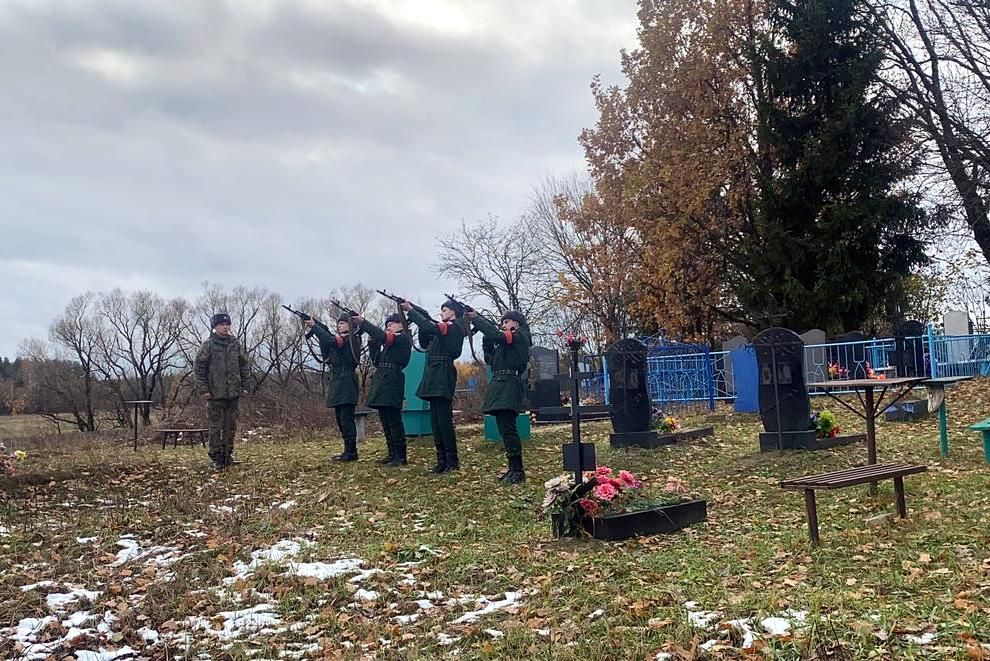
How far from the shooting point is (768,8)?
81.8ft

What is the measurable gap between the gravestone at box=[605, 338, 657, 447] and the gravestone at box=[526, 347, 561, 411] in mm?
6025

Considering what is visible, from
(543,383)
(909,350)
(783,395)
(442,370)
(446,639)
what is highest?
(909,350)

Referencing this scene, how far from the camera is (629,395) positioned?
1241 cm

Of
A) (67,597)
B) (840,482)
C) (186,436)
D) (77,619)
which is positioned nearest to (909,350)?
(840,482)

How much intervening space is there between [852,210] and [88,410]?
3338 centimetres

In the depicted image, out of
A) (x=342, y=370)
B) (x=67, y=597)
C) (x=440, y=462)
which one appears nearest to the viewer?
(x=67, y=597)

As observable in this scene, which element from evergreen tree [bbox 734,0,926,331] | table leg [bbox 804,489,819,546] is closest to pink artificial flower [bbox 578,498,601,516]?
table leg [bbox 804,489,819,546]

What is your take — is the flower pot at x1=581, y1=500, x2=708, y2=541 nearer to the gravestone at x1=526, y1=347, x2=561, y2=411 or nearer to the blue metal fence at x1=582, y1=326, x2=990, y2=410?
the blue metal fence at x1=582, y1=326, x2=990, y2=410

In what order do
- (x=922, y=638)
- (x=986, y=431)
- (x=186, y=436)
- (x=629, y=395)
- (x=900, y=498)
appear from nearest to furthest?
(x=922, y=638) < (x=900, y=498) < (x=986, y=431) < (x=629, y=395) < (x=186, y=436)

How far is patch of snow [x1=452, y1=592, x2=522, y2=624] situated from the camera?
503 centimetres

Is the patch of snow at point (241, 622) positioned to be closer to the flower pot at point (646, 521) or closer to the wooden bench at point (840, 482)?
the flower pot at point (646, 521)

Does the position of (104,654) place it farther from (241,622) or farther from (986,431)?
(986,431)

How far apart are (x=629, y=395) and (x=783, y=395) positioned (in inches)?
88.3

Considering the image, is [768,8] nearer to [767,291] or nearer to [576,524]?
[767,291]
